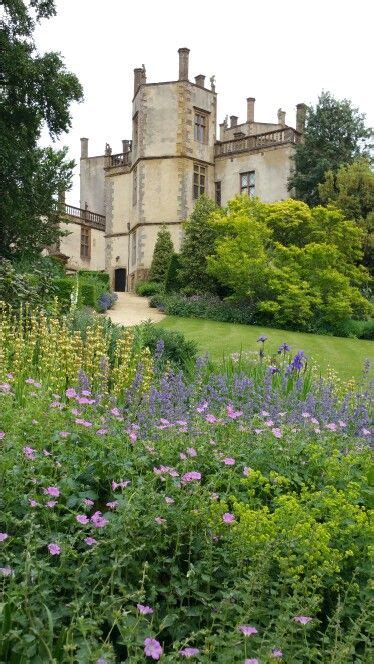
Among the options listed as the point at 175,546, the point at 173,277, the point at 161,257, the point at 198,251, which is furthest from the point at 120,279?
the point at 175,546

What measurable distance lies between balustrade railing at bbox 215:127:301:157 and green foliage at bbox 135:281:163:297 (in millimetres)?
7925

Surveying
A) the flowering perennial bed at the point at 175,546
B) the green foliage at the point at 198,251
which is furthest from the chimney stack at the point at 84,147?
the flowering perennial bed at the point at 175,546

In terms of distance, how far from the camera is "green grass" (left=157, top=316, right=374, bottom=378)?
15242 mm

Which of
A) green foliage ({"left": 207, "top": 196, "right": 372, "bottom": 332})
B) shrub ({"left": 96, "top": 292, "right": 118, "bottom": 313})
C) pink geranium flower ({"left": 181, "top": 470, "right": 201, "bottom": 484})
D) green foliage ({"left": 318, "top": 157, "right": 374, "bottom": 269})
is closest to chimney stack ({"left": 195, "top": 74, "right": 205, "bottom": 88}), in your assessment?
green foliage ({"left": 318, "top": 157, "right": 374, "bottom": 269})

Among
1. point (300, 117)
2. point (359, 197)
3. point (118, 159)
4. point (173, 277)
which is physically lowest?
point (173, 277)

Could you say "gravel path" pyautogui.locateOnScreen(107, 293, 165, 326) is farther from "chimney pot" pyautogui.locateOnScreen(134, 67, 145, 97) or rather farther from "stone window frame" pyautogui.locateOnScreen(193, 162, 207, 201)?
Result: "chimney pot" pyautogui.locateOnScreen(134, 67, 145, 97)

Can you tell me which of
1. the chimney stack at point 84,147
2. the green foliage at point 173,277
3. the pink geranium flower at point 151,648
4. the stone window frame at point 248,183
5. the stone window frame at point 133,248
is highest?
the chimney stack at point 84,147

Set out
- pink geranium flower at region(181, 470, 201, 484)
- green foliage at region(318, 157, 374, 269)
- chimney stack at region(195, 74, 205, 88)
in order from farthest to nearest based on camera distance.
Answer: chimney stack at region(195, 74, 205, 88), green foliage at region(318, 157, 374, 269), pink geranium flower at region(181, 470, 201, 484)

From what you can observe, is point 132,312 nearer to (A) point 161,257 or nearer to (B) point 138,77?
(A) point 161,257

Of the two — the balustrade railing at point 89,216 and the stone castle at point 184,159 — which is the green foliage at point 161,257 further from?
the balustrade railing at point 89,216

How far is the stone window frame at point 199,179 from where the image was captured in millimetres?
33125

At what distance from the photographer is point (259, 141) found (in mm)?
32875

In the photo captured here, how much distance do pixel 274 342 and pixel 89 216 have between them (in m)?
26.2

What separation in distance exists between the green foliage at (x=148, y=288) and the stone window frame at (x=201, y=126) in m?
7.78
